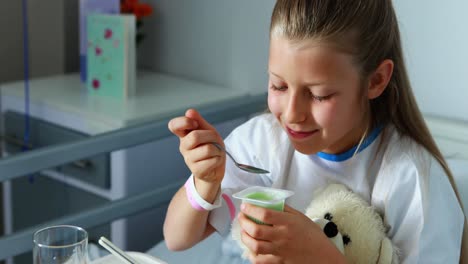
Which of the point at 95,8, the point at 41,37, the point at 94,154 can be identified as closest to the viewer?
the point at 94,154

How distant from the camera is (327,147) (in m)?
1.17

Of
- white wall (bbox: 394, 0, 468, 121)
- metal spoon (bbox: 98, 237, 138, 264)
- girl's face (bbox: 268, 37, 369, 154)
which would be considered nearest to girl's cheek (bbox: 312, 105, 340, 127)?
girl's face (bbox: 268, 37, 369, 154)

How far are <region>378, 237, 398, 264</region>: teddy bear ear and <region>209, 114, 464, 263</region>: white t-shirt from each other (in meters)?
0.02

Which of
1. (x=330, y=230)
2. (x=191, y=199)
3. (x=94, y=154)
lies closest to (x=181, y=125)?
(x=191, y=199)

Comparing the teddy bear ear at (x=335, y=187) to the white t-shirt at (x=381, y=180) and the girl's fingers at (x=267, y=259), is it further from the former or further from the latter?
the girl's fingers at (x=267, y=259)

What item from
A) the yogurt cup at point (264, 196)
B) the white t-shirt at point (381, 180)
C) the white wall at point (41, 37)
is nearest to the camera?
the yogurt cup at point (264, 196)

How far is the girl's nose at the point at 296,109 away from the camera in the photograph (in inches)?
40.7

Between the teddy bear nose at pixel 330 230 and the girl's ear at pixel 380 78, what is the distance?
215mm

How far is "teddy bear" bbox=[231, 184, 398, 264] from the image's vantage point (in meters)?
1.08

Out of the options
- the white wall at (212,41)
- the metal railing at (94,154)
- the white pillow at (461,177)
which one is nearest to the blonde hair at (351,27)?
the white pillow at (461,177)

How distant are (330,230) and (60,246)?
387mm

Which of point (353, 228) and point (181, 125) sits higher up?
point (181, 125)

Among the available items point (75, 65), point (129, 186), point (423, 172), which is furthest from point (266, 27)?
point (423, 172)

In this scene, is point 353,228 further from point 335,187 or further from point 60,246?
point 60,246
